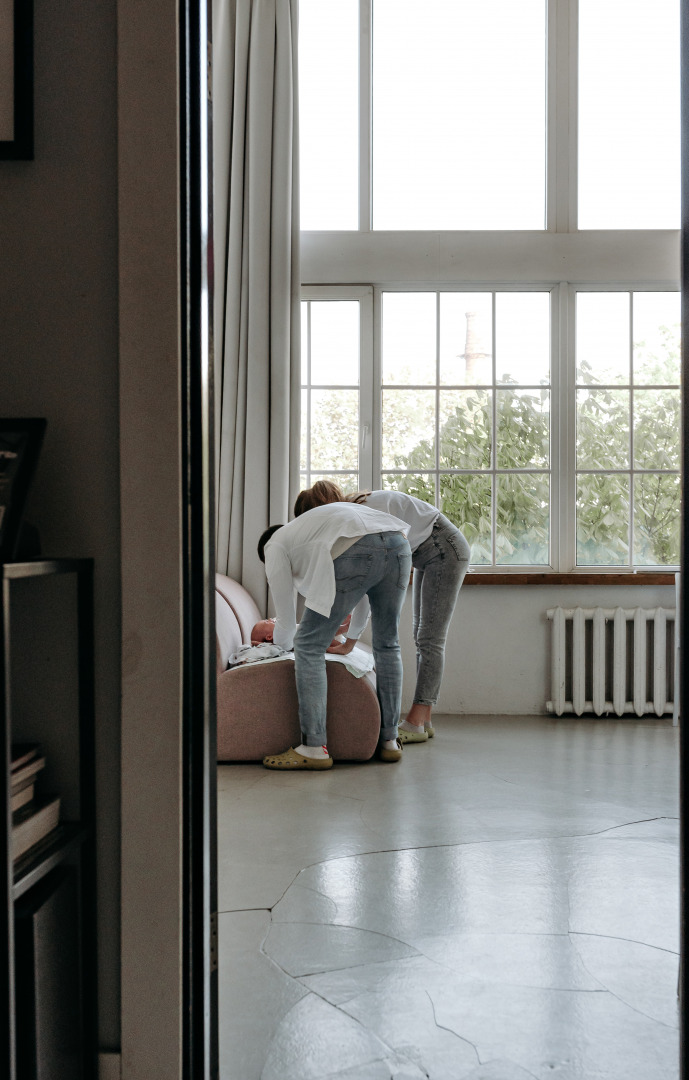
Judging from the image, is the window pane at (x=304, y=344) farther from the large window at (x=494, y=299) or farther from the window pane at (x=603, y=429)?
the window pane at (x=603, y=429)

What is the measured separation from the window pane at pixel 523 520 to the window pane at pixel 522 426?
12cm

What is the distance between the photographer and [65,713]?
1.31 meters

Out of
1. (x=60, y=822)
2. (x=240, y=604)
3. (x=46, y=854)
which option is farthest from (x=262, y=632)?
(x=46, y=854)

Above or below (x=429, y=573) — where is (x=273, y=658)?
below

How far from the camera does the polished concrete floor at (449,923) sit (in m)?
1.49

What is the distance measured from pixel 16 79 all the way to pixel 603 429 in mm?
3893

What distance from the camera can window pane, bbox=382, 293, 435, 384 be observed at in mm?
4668

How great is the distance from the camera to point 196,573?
1311 millimetres

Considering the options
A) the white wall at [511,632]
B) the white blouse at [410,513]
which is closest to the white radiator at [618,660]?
the white wall at [511,632]

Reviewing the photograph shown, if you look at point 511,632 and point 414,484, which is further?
point 414,484

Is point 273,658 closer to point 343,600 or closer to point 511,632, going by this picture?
point 343,600

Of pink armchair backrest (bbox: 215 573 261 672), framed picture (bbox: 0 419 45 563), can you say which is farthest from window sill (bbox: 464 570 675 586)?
framed picture (bbox: 0 419 45 563)

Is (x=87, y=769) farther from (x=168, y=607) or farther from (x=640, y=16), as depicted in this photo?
(x=640, y=16)

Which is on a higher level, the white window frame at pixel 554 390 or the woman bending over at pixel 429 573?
the white window frame at pixel 554 390
